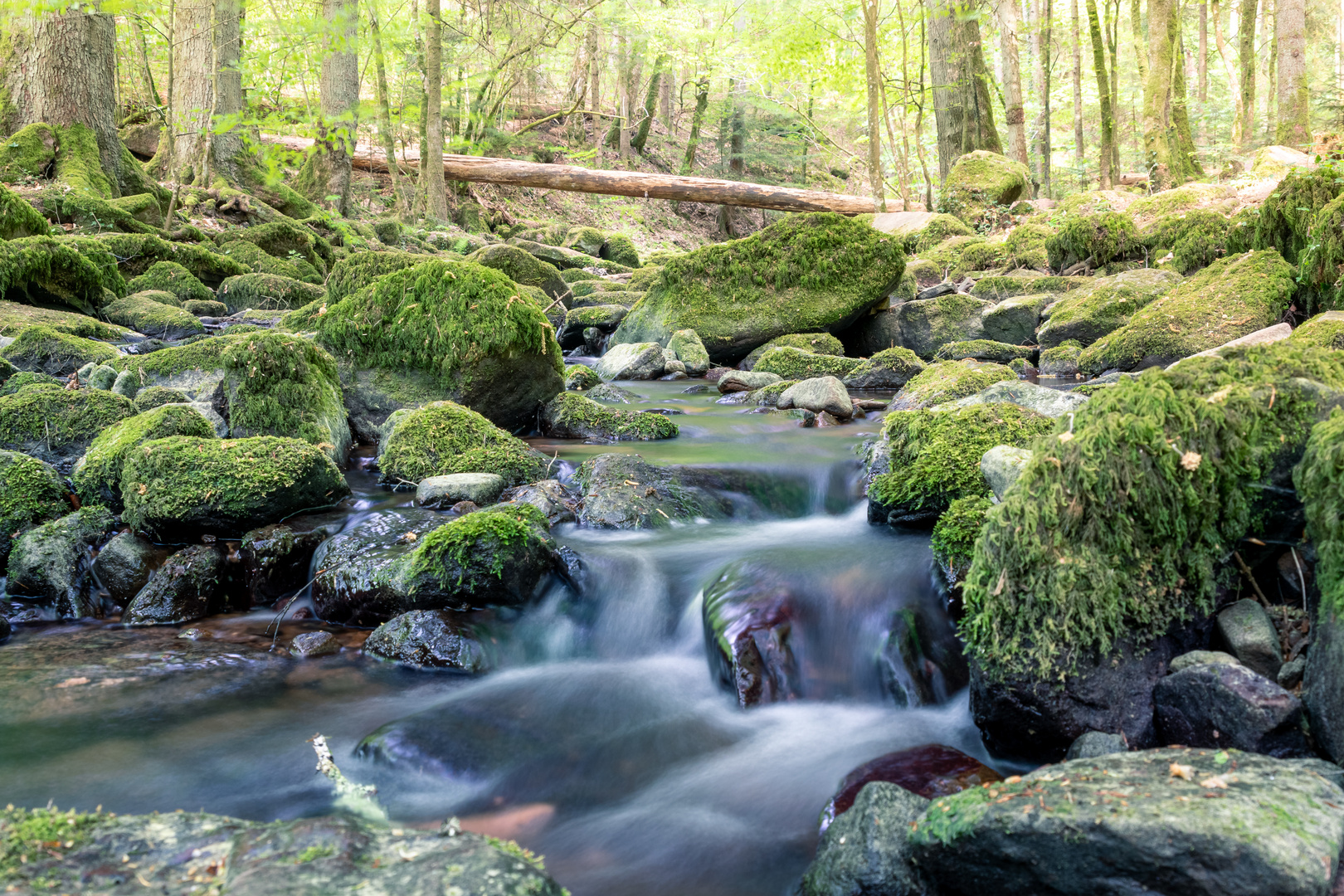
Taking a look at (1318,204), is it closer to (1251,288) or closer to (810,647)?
(1251,288)

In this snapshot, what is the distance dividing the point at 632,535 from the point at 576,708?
1.37 metres

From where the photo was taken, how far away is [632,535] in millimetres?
4785

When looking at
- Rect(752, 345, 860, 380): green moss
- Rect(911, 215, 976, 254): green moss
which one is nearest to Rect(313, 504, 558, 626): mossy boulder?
Rect(752, 345, 860, 380): green moss

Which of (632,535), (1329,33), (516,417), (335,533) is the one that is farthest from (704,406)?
(1329,33)

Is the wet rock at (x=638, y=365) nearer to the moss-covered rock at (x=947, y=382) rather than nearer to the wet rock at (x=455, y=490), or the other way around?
the moss-covered rock at (x=947, y=382)

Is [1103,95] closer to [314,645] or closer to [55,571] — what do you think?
[314,645]

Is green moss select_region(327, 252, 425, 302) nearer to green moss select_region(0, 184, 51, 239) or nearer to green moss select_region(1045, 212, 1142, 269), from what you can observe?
green moss select_region(0, 184, 51, 239)

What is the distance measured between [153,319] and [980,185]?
1322 centimetres

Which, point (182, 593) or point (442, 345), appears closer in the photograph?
point (182, 593)

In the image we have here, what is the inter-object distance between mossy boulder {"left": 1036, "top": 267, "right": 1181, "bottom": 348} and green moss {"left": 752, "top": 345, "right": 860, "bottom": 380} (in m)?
1.99

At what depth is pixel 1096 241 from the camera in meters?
10.5

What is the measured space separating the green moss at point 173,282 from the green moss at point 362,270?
14.5 ft

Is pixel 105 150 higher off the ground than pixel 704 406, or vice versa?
pixel 105 150

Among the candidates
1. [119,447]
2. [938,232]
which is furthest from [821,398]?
[938,232]
